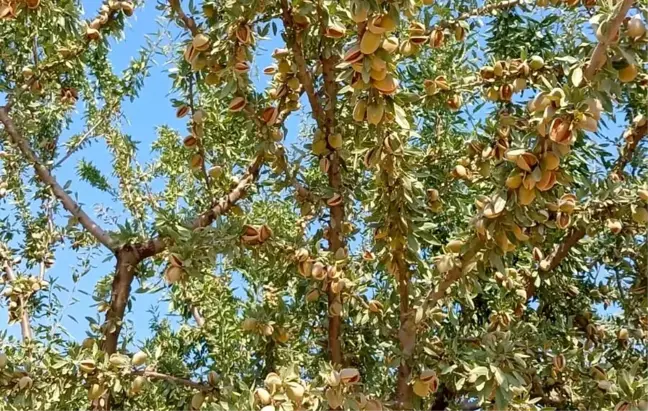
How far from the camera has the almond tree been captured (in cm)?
161

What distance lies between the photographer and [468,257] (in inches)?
67.4

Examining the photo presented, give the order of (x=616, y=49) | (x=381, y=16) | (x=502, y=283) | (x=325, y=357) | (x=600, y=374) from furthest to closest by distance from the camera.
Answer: (x=502, y=283) < (x=325, y=357) < (x=600, y=374) < (x=381, y=16) < (x=616, y=49)

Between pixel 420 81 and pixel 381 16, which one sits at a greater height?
pixel 420 81

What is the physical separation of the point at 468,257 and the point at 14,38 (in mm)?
2164

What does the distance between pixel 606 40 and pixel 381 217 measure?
0.81m

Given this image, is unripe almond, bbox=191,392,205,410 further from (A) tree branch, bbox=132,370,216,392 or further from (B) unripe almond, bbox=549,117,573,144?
(B) unripe almond, bbox=549,117,573,144

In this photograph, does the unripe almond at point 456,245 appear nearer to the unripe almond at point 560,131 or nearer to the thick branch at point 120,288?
the unripe almond at point 560,131

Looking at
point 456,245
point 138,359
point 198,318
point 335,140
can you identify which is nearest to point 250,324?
point 138,359

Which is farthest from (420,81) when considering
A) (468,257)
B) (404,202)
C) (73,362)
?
(73,362)

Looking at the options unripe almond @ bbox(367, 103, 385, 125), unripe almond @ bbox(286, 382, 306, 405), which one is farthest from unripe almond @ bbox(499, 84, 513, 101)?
unripe almond @ bbox(286, 382, 306, 405)

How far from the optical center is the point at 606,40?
135cm

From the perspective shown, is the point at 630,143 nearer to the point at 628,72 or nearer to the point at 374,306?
the point at 374,306

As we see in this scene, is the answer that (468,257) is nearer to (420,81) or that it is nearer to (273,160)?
(273,160)

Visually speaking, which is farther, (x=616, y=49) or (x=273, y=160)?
(x=273, y=160)
